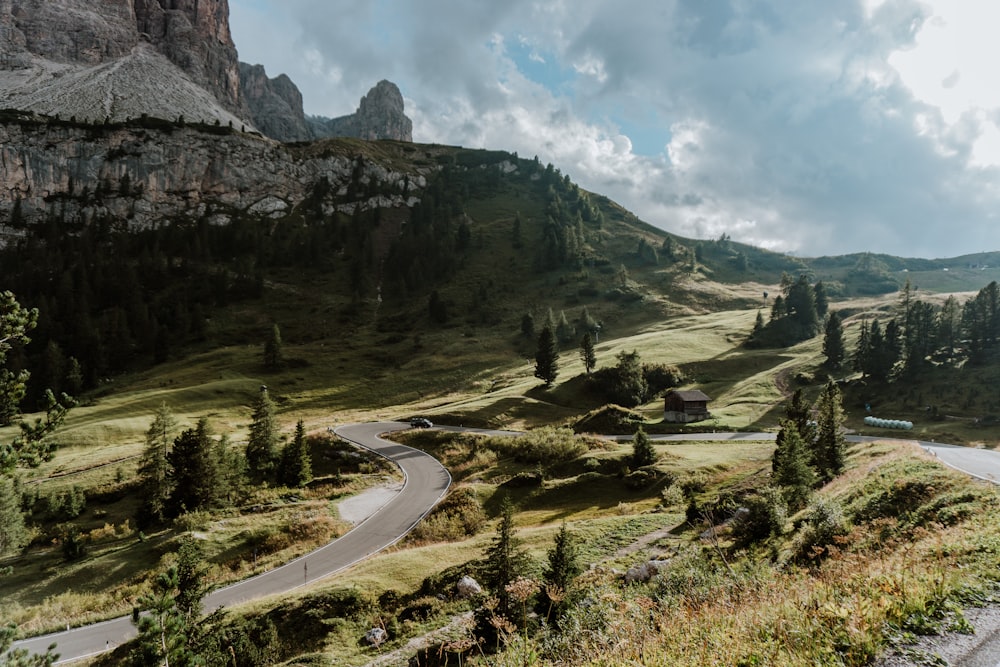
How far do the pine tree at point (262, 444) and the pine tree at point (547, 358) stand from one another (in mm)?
48051

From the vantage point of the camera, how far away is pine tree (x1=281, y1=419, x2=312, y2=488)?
46.3m

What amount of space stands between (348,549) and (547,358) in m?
57.5

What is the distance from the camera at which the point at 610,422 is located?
6156cm

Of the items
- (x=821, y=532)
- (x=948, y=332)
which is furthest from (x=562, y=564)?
(x=948, y=332)

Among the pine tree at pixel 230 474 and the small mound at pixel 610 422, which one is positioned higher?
the small mound at pixel 610 422

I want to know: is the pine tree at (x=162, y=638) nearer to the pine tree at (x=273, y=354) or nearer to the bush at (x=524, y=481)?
the bush at (x=524, y=481)

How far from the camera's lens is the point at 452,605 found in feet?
63.9

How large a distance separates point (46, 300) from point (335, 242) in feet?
308

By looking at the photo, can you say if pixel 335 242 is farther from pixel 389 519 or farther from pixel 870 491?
pixel 870 491

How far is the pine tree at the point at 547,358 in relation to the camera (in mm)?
84250

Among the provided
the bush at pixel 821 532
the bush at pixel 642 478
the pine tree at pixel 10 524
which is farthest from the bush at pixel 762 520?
the pine tree at pixel 10 524

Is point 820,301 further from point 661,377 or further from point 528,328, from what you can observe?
point 528,328

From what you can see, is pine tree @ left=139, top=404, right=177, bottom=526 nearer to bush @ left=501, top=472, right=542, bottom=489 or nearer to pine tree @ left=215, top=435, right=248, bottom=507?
pine tree @ left=215, top=435, right=248, bottom=507

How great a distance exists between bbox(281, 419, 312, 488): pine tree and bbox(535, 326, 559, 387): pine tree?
46.9 meters
